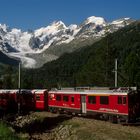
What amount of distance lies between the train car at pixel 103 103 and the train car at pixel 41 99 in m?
5.78

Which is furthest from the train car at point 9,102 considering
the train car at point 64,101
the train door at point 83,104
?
the train door at point 83,104

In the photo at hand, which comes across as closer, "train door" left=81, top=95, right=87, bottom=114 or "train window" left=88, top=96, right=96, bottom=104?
"train window" left=88, top=96, right=96, bottom=104

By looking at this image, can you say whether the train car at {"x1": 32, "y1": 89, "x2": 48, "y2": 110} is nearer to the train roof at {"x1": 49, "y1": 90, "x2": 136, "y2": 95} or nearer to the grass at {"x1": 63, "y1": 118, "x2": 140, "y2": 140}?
the train roof at {"x1": 49, "y1": 90, "x2": 136, "y2": 95}

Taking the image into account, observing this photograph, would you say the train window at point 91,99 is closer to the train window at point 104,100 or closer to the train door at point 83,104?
the train door at point 83,104

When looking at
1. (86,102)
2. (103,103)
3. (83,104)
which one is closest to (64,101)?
(83,104)

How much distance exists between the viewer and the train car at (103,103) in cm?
4222

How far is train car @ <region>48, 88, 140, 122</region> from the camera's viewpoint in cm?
4222

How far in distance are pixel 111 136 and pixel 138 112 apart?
8866mm

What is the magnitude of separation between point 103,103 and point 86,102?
14.4ft

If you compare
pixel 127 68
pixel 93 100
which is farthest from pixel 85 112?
pixel 127 68

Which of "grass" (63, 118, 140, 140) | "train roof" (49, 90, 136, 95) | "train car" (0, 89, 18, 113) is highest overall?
"train roof" (49, 90, 136, 95)

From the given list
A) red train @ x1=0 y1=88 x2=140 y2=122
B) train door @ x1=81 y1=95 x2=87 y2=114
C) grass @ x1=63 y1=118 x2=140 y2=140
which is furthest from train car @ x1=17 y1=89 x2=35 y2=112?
grass @ x1=63 y1=118 x2=140 y2=140

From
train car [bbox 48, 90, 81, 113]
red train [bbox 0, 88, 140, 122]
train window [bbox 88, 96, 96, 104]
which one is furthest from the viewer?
train car [bbox 48, 90, 81, 113]

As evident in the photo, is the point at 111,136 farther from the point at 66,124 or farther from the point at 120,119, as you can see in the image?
the point at 66,124
